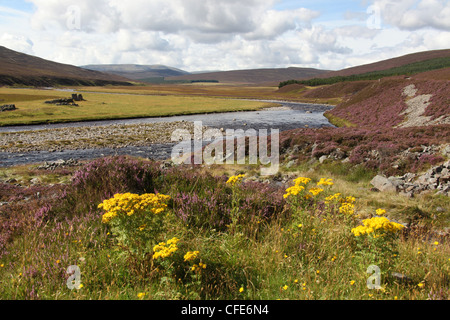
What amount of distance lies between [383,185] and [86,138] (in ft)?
96.2

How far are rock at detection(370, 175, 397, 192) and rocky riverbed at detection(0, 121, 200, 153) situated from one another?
74.2 ft

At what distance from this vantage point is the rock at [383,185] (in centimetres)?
1196

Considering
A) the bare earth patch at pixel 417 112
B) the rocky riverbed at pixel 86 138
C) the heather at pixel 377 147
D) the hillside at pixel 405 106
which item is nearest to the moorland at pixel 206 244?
the heather at pixel 377 147

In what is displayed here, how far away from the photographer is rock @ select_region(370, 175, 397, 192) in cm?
1196

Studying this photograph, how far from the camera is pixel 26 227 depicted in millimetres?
5531

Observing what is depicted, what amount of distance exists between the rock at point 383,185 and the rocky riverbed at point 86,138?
22607 millimetres

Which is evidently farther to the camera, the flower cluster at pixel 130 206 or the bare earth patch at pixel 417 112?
the bare earth patch at pixel 417 112

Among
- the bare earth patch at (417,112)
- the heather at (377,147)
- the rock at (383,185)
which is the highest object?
the bare earth patch at (417,112)

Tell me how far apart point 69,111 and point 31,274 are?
53817mm

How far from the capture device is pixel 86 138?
30984 mm

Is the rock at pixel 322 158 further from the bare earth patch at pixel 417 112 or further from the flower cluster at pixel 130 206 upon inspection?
the flower cluster at pixel 130 206
